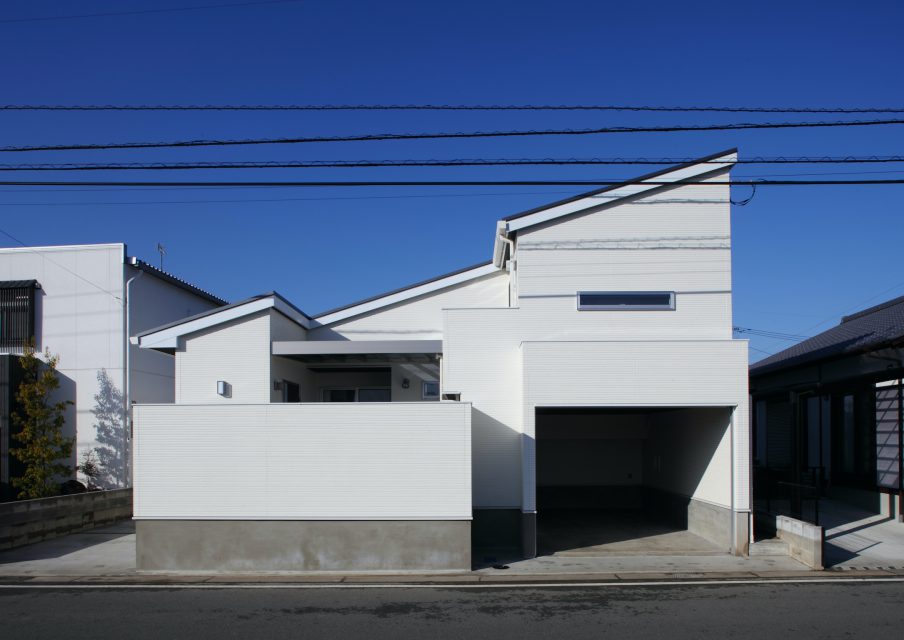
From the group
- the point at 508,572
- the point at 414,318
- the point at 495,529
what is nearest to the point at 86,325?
the point at 414,318

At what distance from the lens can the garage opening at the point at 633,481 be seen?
527 inches

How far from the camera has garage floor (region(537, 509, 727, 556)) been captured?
13011 mm

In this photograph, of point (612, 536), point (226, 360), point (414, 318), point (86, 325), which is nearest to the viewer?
point (612, 536)

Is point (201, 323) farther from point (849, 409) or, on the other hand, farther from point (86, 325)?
point (849, 409)

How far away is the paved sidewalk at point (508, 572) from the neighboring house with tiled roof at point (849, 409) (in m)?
3.39

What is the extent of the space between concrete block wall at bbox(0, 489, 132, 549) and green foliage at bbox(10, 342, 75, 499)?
1.10 meters

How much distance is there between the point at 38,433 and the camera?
1695cm

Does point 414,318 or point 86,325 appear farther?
point 86,325

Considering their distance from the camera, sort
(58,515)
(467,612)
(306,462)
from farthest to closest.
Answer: (58,515)
(306,462)
(467,612)

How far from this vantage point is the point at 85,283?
18969 mm

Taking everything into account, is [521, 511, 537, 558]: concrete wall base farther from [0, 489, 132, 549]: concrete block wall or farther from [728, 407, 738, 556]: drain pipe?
[0, 489, 132, 549]: concrete block wall

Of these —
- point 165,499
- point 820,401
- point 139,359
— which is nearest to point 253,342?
point 165,499

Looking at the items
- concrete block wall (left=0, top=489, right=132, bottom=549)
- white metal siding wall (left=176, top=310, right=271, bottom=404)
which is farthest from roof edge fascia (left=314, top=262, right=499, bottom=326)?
concrete block wall (left=0, top=489, right=132, bottom=549)

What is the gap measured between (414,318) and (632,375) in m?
5.68
